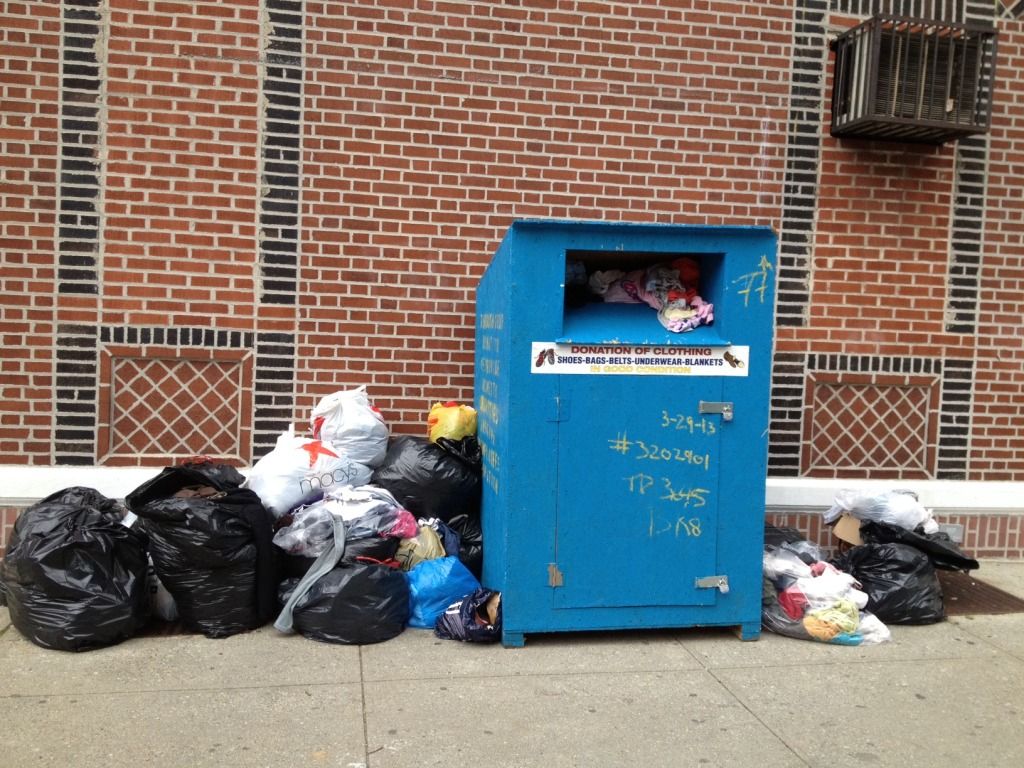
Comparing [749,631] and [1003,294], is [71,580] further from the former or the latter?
[1003,294]

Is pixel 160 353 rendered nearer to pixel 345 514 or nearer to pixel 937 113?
pixel 345 514

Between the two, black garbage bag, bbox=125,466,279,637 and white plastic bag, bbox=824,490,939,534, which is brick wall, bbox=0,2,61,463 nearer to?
black garbage bag, bbox=125,466,279,637

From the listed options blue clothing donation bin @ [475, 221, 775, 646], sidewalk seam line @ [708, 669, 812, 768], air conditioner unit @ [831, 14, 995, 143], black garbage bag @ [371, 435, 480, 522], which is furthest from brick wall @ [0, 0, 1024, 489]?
sidewalk seam line @ [708, 669, 812, 768]

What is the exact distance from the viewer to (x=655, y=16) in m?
5.70

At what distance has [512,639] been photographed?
4.34 m

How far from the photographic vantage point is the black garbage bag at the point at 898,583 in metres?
4.79

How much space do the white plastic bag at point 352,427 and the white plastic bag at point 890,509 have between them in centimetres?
275

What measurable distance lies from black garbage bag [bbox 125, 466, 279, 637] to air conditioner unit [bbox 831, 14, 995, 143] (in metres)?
4.32

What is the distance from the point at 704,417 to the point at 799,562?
1.12 metres

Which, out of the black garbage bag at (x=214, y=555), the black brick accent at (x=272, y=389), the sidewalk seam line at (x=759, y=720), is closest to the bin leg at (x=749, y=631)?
the sidewalk seam line at (x=759, y=720)

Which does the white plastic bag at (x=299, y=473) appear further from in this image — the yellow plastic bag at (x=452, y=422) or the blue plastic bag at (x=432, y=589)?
the blue plastic bag at (x=432, y=589)

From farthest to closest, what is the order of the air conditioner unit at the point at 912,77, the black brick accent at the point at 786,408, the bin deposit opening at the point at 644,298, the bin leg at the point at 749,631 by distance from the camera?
the black brick accent at the point at 786,408 < the air conditioner unit at the point at 912,77 < the bin leg at the point at 749,631 < the bin deposit opening at the point at 644,298

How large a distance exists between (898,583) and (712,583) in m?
1.17

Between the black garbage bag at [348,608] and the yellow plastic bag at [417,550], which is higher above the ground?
the yellow plastic bag at [417,550]
